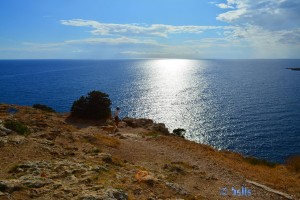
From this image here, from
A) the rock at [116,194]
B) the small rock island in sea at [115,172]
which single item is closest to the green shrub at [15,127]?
the small rock island in sea at [115,172]

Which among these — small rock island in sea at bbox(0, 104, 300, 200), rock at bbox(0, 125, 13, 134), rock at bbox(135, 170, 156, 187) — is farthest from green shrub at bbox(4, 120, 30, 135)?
rock at bbox(135, 170, 156, 187)

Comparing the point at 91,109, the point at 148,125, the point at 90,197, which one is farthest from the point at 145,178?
the point at 91,109

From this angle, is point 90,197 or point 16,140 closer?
point 90,197

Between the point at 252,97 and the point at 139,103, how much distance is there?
40990mm

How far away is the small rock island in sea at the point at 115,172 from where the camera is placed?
13.8 meters

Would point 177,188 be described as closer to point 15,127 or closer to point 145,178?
point 145,178

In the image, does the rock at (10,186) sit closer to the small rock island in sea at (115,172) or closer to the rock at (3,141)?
the small rock island in sea at (115,172)

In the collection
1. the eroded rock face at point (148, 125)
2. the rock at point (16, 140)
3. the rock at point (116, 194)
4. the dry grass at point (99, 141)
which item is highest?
the rock at point (16, 140)

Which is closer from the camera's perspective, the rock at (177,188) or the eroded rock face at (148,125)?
the rock at (177,188)

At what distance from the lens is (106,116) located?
1630 inches

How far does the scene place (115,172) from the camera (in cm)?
1775

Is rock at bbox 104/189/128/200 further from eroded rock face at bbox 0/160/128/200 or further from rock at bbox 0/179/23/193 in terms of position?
rock at bbox 0/179/23/193

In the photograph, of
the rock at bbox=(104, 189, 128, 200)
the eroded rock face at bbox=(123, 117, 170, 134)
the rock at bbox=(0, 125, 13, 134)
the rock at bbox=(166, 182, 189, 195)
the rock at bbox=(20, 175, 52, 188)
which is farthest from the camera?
the eroded rock face at bbox=(123, 117, 170, 134)

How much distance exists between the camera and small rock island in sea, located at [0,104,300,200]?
13.8 metres
